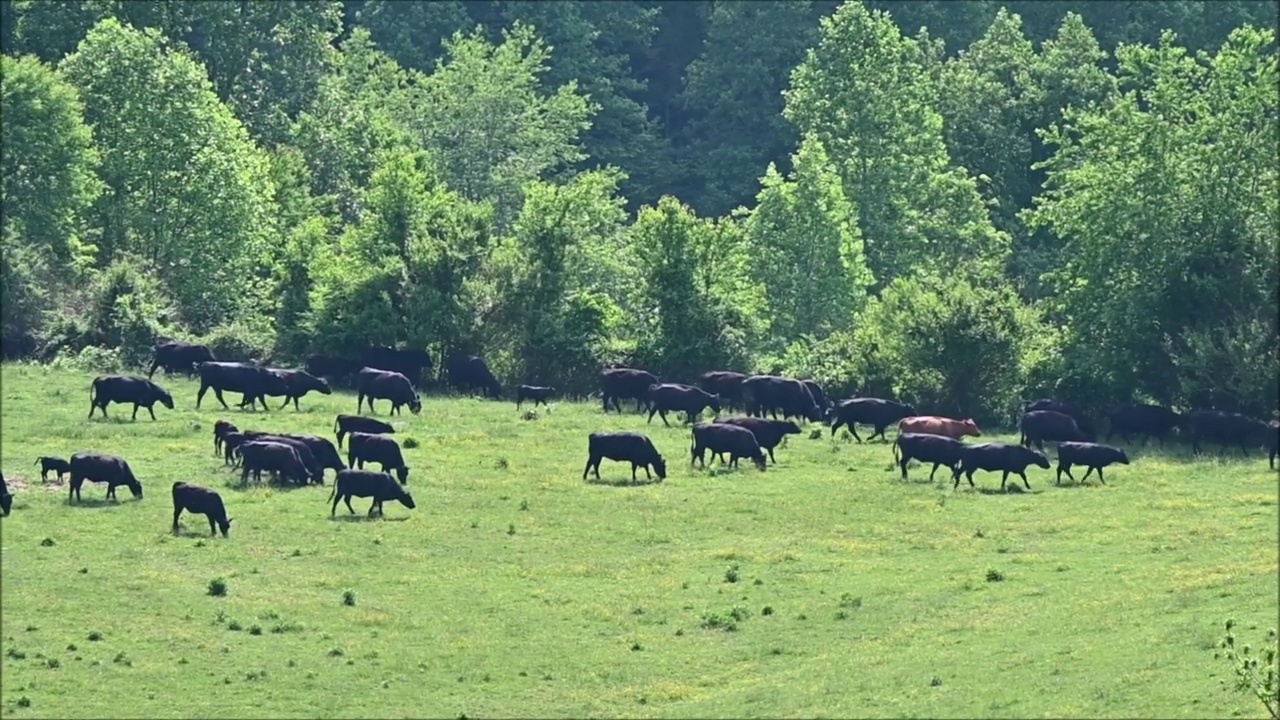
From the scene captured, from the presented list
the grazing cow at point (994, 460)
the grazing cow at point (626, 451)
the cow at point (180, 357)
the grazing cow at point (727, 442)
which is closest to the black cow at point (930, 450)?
the grazing cow at point (994, 460)

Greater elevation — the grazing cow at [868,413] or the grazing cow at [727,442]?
the grazing cow at [868,413]

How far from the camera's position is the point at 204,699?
34.3m

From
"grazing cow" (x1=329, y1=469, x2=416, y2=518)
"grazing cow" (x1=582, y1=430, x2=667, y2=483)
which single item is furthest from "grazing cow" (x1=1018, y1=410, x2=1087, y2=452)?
"grazing cow" (x1=329, y1=469, x2=416, y2=518)

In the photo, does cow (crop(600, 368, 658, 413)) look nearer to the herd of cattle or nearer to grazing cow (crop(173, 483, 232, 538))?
the herd of cattle

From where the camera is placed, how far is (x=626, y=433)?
53.5 metres

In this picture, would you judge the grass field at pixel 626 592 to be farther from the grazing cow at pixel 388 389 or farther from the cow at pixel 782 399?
the cow at pixel 782 399

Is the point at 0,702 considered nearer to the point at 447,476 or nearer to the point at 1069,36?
the point at 447,476

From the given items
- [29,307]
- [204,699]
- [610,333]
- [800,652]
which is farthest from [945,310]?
[204,699]

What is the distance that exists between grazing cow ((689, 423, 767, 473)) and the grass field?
0.59 meters

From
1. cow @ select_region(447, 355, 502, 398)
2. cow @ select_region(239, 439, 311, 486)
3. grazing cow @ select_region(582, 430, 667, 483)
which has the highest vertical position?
cow @ select_region(447, 355, 502, 398)

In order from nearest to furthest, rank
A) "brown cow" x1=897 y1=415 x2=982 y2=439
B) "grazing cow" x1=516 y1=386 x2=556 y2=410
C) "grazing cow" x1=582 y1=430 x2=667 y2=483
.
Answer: "grazing cow" x1=582 y1=430 x2=667 y2=483
"brown cow" x1=897 y1=415 x2=982 y2=439
"grazing cow" x1=516 y1=386 x2=556 y2=410

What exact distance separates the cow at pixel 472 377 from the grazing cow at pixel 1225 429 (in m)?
21.1

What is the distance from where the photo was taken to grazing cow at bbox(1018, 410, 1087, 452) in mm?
61938

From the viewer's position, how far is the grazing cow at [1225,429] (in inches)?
2430
